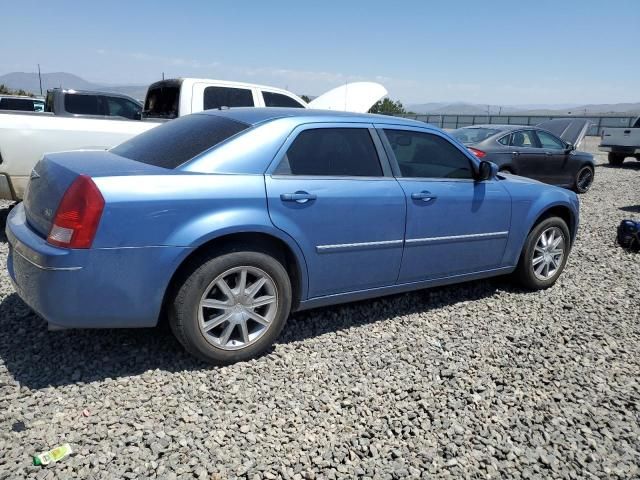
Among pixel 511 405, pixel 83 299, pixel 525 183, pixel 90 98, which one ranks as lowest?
pixel 511 405

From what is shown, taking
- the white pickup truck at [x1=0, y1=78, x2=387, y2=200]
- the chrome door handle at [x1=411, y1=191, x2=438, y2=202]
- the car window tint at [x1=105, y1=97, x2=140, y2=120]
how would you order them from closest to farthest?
the chrome door handle at [x1=411, y1=191, x2=438, y2=202] < the white pickup truck at [x1=0, y1=78, x2=387, y2=200] < the car window tint at [x1=105, y1=97, x2=140, y2=120]

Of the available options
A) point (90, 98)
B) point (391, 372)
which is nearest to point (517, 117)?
point (90, 98)

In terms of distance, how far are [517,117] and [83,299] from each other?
37870mm

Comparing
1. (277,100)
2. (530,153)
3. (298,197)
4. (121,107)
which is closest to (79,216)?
(298,197)

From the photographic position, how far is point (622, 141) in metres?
17.0

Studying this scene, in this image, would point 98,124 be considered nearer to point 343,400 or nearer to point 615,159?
point 343,400

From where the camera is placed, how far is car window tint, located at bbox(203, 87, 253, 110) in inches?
280

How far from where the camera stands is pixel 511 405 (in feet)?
9.66

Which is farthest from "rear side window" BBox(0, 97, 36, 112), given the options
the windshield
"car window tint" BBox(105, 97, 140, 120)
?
the windshield

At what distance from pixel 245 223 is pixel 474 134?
784 centimetres

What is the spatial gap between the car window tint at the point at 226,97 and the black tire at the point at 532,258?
4429mm

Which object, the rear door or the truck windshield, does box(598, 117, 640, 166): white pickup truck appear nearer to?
the truck windshield

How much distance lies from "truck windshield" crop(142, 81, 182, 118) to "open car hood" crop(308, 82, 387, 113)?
4153 millimetres

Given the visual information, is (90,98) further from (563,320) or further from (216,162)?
(563,320)
